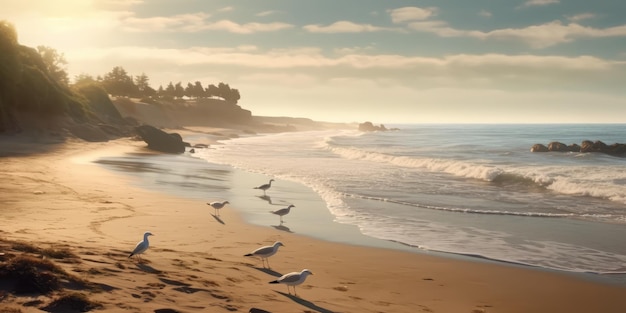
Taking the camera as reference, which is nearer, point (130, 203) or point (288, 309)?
point (288, 309)

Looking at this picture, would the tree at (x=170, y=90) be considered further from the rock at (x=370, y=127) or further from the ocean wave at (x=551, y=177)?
the ocean wave at (x=551, y=177)

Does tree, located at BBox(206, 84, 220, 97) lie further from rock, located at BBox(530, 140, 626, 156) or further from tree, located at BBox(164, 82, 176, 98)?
rock, located at BBox(530, 140, 626, 156)

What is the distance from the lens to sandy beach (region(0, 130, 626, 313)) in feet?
24.3

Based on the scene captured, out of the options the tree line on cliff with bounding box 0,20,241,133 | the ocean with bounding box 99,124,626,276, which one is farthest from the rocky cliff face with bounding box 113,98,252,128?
the ocean with bounding box 99,124,626,276

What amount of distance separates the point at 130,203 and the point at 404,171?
72.2 ft

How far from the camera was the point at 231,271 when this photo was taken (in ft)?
31.1

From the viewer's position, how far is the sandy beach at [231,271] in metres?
7.42

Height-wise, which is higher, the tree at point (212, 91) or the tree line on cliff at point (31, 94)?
the tree at point (212, 91)

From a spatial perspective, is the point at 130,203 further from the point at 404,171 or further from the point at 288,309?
the point at 404,171

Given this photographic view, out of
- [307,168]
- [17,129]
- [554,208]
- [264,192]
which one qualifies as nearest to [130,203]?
[264,192]

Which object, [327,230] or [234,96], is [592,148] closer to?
[327,230]

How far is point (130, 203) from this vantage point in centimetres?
1644

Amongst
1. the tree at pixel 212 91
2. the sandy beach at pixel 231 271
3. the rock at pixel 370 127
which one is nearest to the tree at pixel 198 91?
the tree at pixel 212 91

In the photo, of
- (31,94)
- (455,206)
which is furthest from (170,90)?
(455,206)
